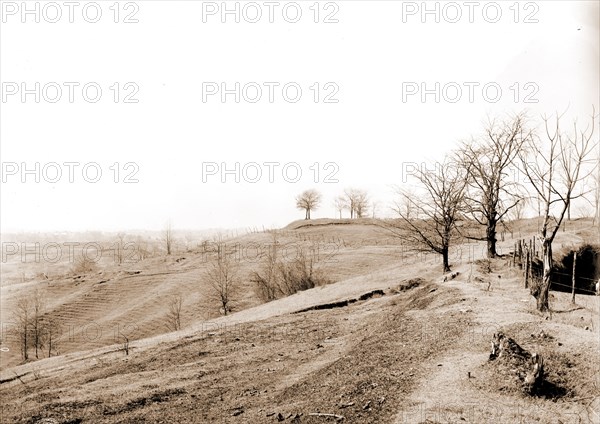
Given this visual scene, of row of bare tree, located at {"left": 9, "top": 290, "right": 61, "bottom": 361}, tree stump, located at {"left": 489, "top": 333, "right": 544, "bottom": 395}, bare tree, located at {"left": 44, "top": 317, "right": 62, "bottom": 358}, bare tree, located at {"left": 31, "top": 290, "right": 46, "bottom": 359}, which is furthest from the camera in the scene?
bare tree, located at {"left": 44, "top": 317, "right": 62, "bottom": 358}

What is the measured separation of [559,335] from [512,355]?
5.62 feet

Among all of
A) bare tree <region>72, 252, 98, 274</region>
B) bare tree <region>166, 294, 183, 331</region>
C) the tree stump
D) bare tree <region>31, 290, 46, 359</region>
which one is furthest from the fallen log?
bare tree <region>72, 252, 98, 274</region>

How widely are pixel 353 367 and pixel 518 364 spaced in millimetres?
A: 3040

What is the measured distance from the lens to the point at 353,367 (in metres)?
9.11

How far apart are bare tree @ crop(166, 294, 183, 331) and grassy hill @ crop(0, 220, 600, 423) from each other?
39.0 feet

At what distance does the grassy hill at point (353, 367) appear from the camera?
6910 mm

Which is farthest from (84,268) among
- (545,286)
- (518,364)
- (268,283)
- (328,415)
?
(518,364)

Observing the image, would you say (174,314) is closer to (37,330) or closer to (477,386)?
(37,330)

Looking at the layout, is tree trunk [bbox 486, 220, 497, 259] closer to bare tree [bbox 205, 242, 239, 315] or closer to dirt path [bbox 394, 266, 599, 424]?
dirt path [bbox 394, 266, 599, 424]

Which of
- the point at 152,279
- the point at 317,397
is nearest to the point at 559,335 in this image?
the point at 317,397

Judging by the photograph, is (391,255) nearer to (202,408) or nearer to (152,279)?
(152,279)

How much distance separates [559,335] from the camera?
8508 millimetres

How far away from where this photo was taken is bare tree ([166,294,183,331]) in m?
32.0

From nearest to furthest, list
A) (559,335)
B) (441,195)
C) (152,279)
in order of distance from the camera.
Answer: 1. (559,335)
2. (441,195)
3. (152,279)
